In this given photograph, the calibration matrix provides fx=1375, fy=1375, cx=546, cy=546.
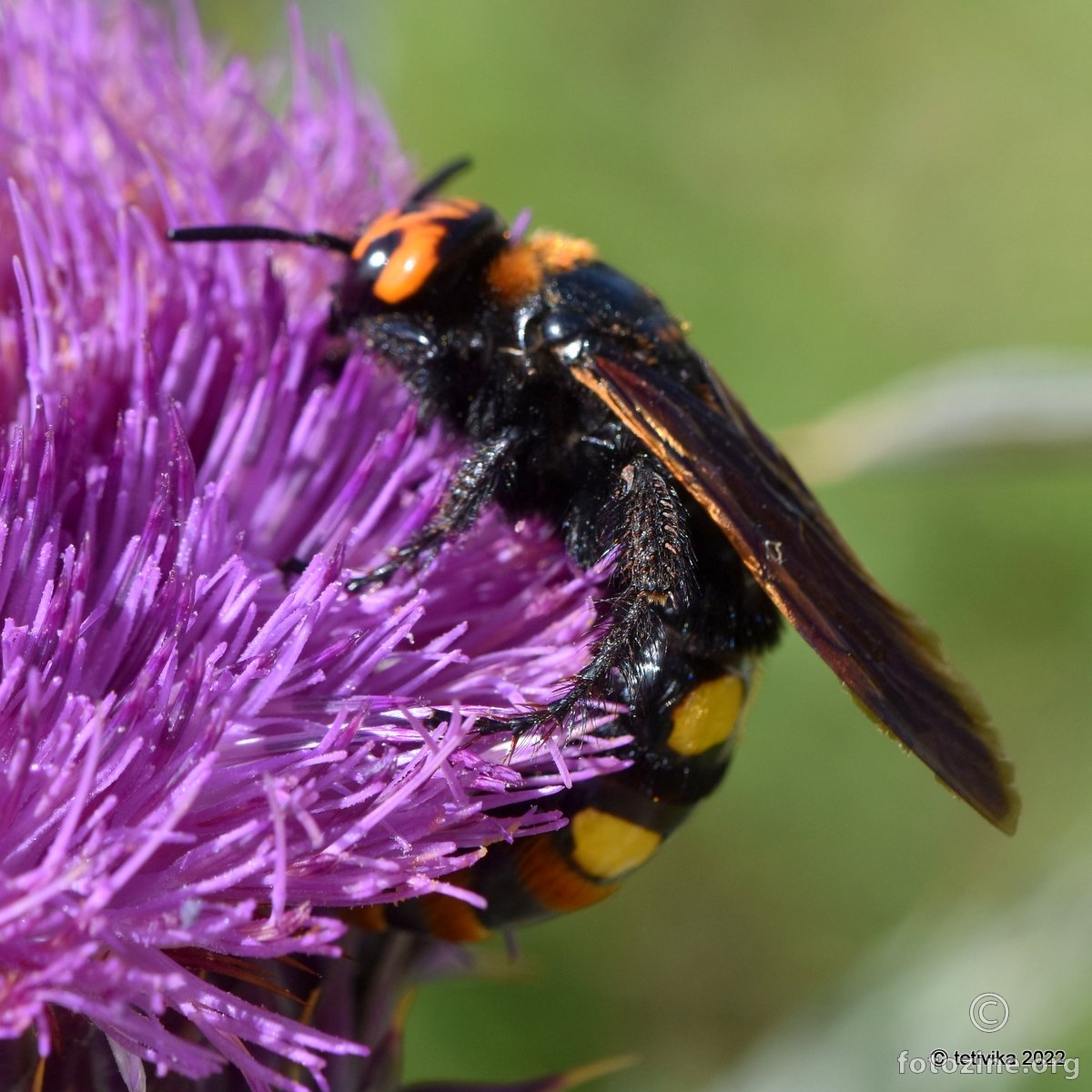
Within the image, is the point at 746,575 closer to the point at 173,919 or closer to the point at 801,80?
the point at 173,919

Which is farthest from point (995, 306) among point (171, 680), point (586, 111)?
point (171, 680)

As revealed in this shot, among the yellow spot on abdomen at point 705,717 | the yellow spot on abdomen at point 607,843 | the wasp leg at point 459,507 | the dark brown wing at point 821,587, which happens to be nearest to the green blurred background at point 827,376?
the yellow spot on abdomen at point 607,843

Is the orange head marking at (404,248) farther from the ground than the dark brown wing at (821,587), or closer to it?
farther from the ground

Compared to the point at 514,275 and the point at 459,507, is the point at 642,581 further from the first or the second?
the point at 514,275

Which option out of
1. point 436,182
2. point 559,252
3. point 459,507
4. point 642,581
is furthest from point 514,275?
point 436,182

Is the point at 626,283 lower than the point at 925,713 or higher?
higher

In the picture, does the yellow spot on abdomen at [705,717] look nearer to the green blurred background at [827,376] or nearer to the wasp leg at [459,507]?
the wasp leg at [459,507]

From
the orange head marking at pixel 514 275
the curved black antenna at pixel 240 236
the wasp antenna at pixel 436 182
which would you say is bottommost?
the orange head marking at pixel 514 275
